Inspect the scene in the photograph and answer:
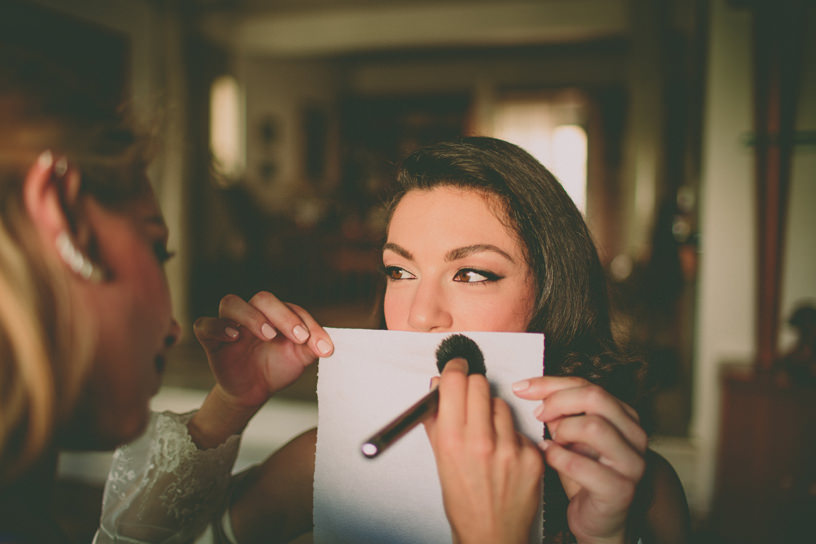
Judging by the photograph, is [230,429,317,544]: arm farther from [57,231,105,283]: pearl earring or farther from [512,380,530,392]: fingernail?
[57,231,105,283]: pearl earring

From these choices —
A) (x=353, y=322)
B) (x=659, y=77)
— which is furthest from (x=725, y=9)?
(x=353, y=322)

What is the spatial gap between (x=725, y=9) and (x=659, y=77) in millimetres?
2146

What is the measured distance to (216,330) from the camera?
72 centimetres

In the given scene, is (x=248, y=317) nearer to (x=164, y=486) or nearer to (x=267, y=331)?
(x=267, y=331)

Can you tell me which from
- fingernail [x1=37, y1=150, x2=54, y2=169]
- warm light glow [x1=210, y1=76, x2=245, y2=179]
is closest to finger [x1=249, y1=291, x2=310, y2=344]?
fingernail [x1=37, y1=150, x2=54, y2=169]

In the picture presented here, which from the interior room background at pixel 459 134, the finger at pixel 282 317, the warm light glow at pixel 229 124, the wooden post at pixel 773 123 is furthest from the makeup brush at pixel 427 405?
the warm light glow at pixel 229 124

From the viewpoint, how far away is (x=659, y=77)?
3877mm

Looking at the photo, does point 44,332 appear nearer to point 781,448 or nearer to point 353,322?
point 781,448

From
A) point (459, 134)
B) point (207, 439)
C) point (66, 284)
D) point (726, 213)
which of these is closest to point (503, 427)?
point (66, 284)

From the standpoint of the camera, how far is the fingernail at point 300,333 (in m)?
0.67

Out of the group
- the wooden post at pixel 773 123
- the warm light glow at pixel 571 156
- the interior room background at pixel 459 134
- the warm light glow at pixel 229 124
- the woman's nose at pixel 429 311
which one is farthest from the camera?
the warm light glow at pixel 571 156

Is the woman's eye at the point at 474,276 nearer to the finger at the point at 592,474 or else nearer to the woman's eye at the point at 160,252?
the finger at the point at 592,474

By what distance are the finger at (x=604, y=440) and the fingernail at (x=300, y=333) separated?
35 cm

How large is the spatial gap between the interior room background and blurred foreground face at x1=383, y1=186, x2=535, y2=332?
279 millimetres
